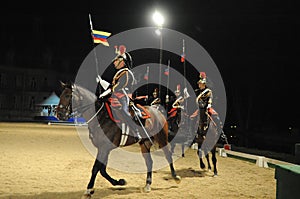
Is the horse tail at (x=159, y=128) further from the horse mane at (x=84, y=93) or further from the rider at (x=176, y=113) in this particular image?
the rider at (x=176, y=113)

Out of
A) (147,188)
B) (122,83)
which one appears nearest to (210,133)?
(147,188)

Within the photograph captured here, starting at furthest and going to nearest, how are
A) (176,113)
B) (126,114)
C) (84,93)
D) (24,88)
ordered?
(24,88)
(176,113)
(126,114)
(84,93)

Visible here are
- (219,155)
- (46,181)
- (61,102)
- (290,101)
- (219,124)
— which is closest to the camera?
(61,102)

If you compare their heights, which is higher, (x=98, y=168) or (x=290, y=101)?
(x=290, y=101)

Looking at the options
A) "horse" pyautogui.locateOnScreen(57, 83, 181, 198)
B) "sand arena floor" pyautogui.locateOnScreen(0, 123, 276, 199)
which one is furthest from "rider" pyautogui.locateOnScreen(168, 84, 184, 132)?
"horse" pyautogui.locateOnScreen(57, 83, 181, 198)

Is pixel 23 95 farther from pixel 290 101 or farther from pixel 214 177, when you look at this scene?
pixel 214 177

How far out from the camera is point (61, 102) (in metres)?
8.21

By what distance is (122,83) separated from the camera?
8.85 m

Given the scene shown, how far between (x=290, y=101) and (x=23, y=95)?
53.1 meters

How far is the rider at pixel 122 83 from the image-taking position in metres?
8.74

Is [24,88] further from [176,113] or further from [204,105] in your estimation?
[204,105]

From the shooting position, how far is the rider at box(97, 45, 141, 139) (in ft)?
28.7

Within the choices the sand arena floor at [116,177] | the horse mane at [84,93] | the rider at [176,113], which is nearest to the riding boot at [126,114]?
the horse mane at [84,93]

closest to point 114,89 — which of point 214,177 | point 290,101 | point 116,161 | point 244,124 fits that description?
point 214,177
